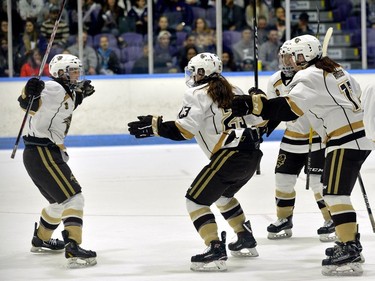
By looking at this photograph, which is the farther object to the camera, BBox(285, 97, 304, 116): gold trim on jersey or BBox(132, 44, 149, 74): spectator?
BBox(132, 44, 149, 74): spectator

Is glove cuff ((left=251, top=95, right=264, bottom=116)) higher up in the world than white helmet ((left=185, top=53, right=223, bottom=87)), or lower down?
lower down

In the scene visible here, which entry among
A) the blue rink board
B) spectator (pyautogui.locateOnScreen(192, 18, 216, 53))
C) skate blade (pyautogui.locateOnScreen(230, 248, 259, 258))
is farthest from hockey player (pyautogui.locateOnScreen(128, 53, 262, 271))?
spectator (pyautogui.locateOnScreen(192, 18, 216, 53))

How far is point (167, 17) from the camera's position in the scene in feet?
39.0

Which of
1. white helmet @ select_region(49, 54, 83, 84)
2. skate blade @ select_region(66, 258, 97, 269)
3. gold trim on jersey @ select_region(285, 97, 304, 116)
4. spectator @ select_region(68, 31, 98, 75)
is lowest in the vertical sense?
skate blade @ select_region(66, 258, 97, 269)

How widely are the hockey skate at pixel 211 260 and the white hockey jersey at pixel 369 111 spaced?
0.91 meters

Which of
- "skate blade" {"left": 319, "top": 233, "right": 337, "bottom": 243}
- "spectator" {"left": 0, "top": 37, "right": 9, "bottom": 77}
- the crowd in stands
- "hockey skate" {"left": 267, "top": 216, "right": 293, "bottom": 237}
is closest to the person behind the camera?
"skate blade" {"left": 319, "top": 233, "right": 337, "bottom": 243}

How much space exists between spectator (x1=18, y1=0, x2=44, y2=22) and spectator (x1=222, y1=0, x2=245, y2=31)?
6.69 feet

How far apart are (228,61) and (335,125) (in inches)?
272

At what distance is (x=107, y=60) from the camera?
1170 centimetres

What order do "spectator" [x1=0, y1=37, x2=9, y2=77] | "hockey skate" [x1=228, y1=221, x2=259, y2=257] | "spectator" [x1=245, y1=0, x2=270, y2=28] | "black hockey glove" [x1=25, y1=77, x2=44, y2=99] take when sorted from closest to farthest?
"black hockey glove" [x1=25, y1=77, x2=44, y2=99] < "hockey skate" [x1=228, y1=221, x2=259, y2=257] < "spectator" [x1=0, y1=37, x2=9, y2=77] < "spectator" [x1=245, y1=0, x2=270, y2=28]

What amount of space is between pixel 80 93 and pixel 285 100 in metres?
1.35

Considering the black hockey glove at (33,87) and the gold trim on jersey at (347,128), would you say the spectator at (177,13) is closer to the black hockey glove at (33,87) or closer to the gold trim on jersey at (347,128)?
the black hockey glove at (33,87)

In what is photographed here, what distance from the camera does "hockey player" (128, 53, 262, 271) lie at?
16.5ft

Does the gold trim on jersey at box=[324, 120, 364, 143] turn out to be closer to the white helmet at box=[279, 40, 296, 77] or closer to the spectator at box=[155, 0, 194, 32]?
the white helmet at box=[279, 40, 296, 77]
